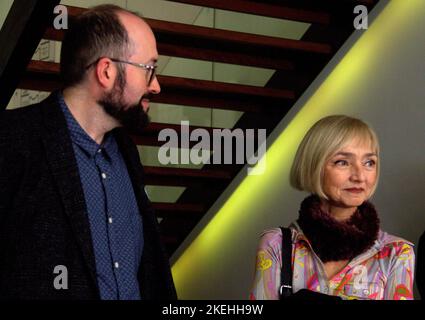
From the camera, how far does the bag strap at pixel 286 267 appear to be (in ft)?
7.75

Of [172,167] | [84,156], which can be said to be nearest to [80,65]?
[84,156]

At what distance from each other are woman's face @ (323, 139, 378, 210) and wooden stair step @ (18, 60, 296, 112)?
184 cm

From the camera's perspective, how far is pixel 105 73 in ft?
7.33

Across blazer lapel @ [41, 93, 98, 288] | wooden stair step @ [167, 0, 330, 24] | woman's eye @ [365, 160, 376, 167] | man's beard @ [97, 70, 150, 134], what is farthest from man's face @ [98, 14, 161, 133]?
wooden stair step @ [167, 0, 330, 24]

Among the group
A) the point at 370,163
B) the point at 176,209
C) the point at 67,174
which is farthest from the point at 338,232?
the point at 176,209

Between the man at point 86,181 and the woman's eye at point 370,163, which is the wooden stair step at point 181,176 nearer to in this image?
the woman's eye at point 370,163

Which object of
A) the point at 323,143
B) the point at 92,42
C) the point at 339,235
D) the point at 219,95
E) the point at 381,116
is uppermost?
the point at 219,95

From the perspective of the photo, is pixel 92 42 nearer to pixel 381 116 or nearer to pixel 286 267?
pixel 286 267

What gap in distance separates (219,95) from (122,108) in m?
2.19

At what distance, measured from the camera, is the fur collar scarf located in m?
2.40

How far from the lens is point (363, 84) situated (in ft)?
13.1

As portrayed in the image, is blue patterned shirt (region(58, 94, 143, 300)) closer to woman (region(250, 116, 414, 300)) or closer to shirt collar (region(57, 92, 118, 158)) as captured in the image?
shirt collar (region(57, 92, 118, 158))

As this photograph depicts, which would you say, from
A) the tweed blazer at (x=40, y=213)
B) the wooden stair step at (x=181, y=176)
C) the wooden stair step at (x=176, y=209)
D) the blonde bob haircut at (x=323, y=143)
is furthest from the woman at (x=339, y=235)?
the wooden stair step at (x=176, y=209)
